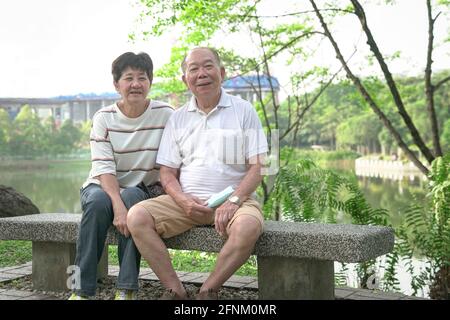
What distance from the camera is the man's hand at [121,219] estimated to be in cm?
286

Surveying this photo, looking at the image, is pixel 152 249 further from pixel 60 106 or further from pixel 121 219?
pixel 60 106

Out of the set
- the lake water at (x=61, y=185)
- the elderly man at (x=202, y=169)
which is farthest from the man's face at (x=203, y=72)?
the lake water at (x=61, y=185)

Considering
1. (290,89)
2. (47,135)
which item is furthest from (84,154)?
(290,89)

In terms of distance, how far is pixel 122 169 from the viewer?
3.15m

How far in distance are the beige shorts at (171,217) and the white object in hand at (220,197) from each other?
0.07 meters

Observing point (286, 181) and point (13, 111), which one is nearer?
point (286, 181)

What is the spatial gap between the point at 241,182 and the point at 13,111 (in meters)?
30.2

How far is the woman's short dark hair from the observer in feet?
9.98

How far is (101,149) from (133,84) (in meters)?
0.38

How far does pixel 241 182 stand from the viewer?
2871 mm

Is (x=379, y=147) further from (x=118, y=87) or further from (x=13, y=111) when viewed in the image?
(x=118, y=87)

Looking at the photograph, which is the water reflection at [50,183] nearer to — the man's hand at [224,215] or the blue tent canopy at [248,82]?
the blue tent canopy at [248,82]

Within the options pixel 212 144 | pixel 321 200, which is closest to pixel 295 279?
pixel 212 144
